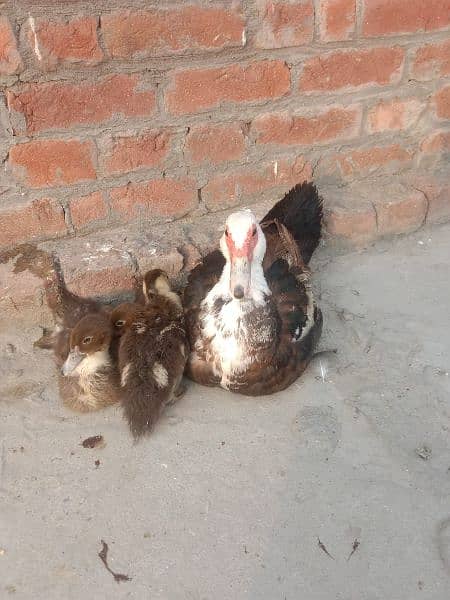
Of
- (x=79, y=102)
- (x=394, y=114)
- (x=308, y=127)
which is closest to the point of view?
(x=79, y=102)

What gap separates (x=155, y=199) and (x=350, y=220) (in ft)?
3.21

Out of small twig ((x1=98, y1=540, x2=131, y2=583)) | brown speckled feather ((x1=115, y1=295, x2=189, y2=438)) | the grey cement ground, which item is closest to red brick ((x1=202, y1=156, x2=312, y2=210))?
brown speckled feather ((x1=115, y1=295, x2=189, y2=438))

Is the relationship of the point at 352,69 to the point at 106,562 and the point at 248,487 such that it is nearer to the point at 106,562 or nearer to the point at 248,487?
the point at 248,487

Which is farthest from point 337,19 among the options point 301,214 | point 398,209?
point 398,209

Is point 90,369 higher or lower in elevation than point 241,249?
lower

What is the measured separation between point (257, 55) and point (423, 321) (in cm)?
135

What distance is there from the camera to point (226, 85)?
227 centimetres

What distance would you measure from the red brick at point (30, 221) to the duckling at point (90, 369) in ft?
1.72

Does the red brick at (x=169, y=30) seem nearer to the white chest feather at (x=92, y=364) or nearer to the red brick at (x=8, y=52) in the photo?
the red brick at (x=8, y=52)

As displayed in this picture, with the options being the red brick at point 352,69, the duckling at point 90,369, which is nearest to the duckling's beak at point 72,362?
the duckling at point 90,369

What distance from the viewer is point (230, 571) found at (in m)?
1.53

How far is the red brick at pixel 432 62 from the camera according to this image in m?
2.57

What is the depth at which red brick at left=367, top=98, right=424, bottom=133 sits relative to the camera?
2633mm

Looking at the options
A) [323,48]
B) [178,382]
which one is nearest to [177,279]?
[178,382]
